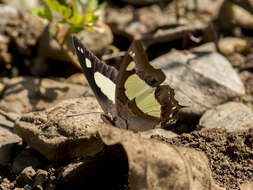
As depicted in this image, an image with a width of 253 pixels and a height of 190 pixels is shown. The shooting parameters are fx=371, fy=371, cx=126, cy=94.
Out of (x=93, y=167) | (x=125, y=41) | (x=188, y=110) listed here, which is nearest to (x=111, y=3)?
(x=125, y=41)

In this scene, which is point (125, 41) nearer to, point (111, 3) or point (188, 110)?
point (111, 3)

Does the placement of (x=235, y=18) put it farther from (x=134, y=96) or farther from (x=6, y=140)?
(x=6, y=140)

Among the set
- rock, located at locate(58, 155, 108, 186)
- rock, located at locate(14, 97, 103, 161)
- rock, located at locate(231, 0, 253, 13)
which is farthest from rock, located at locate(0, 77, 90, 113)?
rock, located at locate(231, 0, 253, 13)

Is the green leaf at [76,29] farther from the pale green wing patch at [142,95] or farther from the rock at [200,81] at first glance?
the pale green wing patch at [142,95]

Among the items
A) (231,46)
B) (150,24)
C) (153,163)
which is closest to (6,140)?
(153,163)

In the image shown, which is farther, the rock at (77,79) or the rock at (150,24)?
the rock at (150,24)

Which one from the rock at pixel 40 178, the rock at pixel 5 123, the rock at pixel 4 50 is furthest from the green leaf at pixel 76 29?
the rock at pixel 40 178
